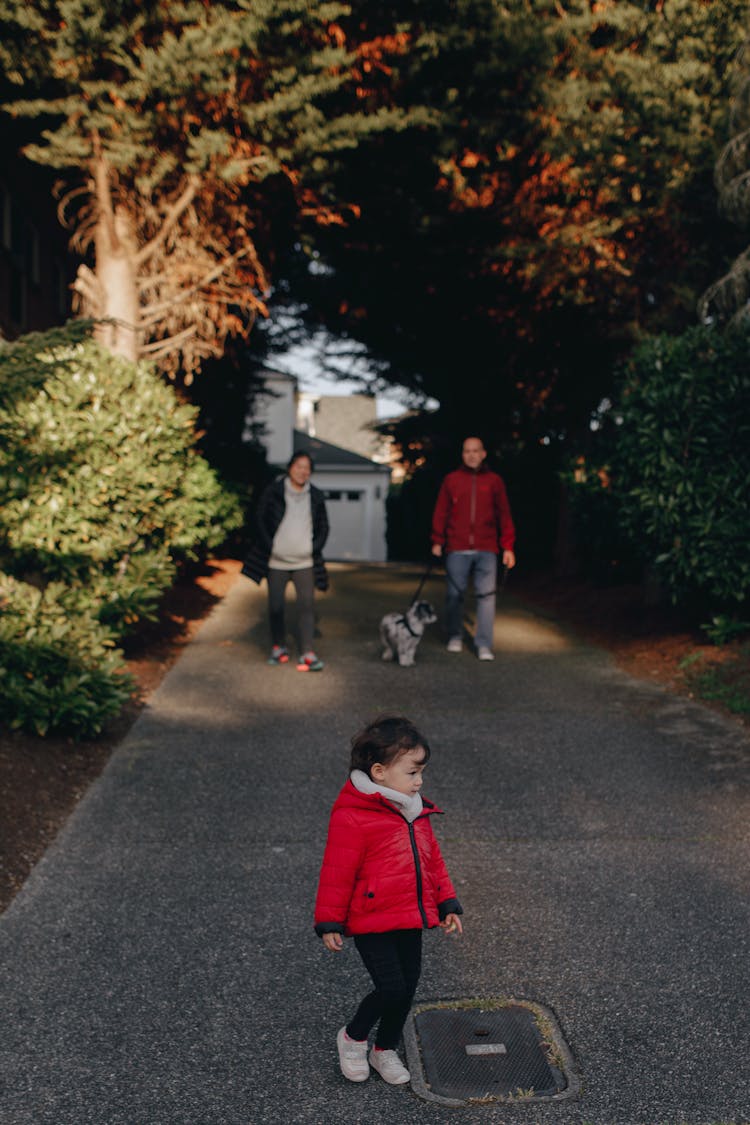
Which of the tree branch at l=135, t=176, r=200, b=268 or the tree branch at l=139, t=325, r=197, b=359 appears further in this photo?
the tree branch at l=139, t=325, r=197, b=359

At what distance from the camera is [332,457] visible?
1585 inches

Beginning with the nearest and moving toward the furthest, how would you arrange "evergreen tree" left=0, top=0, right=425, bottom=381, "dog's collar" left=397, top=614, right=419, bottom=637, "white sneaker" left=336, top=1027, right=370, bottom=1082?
"white sneaker" left=336, top=1027, right=370, bottom=1082 → "evergreen tree" left=0, top=0, right=425, bottom=381 → "dog's collar" left=397, top=614, right=419, bottom=637

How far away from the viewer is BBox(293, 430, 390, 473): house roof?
39.5 metres

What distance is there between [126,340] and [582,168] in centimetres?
523

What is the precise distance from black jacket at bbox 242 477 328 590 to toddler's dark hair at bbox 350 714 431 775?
5.65 metres

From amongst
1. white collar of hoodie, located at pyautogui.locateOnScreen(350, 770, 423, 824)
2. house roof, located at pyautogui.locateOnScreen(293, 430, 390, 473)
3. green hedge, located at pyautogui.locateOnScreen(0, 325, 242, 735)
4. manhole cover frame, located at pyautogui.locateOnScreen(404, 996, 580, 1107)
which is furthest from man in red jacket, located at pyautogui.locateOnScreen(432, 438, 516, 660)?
house roof, located at pyautogui.locateOnScreen(293, 430, 390, 473)

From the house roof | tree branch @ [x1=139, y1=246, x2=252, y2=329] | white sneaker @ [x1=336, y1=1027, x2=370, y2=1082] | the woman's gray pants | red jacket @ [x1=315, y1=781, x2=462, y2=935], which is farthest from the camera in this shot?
the house roof

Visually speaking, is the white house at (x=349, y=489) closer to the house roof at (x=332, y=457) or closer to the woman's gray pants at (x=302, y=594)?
the house roof at (x=332, y=457)

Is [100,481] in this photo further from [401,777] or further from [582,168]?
[582,168]

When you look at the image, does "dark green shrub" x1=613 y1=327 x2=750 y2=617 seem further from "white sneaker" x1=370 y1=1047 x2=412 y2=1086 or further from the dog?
"white sneaker" x1=370 y1=1047 x2=412 y2=1086

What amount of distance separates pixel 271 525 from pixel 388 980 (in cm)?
601

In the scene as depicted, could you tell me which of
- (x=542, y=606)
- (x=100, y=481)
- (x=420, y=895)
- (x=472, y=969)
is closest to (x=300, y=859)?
(x=472, y=969)

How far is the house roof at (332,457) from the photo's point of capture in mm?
39500

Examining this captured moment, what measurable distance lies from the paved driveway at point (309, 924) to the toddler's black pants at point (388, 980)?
0.55 feet
